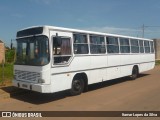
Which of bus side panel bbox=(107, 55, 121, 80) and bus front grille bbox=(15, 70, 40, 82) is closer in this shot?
bus front grille bbox=(15, 70, 40, 82)

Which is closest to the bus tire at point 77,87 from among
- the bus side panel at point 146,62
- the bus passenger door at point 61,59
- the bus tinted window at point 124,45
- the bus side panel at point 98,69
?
the bus passenger door at point 61,59

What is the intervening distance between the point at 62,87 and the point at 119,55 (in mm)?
5295

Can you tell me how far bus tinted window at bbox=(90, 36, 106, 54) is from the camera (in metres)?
12.2

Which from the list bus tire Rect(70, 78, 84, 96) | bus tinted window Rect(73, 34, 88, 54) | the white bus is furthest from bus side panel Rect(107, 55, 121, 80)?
bus tire Rect(70, 78, 84, 96)

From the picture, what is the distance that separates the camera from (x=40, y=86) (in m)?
9.47

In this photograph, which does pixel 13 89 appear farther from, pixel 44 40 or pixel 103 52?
pixel 103 52

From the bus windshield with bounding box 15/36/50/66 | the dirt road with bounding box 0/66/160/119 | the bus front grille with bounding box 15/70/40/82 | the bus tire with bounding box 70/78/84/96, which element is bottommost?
the dirt road with bounding box 0/66/160/119

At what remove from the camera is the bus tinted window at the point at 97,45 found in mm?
12211

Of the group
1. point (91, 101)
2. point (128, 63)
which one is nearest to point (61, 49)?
point (91, 101)

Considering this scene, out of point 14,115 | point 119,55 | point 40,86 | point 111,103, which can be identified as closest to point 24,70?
point 40,86

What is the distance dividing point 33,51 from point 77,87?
100.0 inches

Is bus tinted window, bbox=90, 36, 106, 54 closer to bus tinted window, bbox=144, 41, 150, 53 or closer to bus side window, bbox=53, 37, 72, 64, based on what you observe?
bus side window, bbox=53, 37, 72, 64

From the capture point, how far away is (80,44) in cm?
1141

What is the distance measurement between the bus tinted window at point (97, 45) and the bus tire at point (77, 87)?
5.20ft
